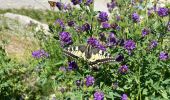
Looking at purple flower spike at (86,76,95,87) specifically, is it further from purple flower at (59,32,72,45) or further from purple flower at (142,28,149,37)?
purple flower at (142,28,149,37)

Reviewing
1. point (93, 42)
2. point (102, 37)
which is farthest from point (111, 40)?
point (93, 42)

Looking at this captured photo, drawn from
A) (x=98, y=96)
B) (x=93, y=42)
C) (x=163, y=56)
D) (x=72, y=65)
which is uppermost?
(x=93, y=42)

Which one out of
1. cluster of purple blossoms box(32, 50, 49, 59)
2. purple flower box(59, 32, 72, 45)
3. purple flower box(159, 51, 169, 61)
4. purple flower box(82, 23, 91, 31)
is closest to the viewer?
purple flower box(159, 51, 169, 61)

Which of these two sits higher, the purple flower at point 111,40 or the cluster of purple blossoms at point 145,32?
the cluster of purple blossoms at point 145,32

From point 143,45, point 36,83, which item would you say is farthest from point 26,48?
point 143,45

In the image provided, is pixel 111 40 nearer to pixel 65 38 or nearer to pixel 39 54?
pixel 65 38

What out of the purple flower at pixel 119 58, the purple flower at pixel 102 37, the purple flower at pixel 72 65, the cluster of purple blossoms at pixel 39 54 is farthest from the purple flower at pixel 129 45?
the cluster of purple blossoms at pixel 39 54

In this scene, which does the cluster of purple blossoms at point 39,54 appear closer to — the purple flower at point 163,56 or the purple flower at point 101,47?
the purple flower at point 101,47

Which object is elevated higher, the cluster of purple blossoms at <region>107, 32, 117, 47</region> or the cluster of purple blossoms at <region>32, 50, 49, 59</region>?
the cluster of purple blossoms at <region>107, 32, 117, 47</region>

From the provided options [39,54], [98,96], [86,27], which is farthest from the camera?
[39,54]

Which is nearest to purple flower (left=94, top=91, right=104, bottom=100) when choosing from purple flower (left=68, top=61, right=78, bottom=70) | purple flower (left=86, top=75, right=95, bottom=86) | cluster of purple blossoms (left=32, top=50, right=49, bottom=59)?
purple flower (left=86, top=75, right=95, bottom=86)

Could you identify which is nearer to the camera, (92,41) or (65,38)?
(92,41)

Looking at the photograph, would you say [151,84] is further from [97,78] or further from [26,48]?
[26,48]
